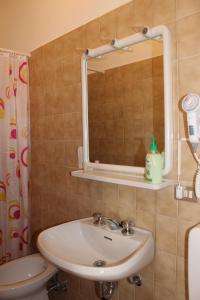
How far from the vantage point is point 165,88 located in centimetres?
116

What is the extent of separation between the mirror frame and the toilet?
0.77 meters

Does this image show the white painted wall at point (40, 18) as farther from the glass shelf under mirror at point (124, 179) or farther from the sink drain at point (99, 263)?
the sink drain at point (99, 263)

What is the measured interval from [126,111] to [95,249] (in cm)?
81

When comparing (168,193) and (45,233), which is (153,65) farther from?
(45,233)

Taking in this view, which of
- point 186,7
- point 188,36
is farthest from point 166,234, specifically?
point 186,7

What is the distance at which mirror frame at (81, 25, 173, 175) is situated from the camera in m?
1.16

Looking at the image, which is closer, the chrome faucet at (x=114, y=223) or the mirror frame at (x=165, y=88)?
the mirror frame at (x=165, y=88)

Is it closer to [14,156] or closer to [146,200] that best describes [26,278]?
[14,156]

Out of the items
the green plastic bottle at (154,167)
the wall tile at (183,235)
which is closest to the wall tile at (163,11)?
the green plastic bottle at (154,167)

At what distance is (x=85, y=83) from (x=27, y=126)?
887 millimetres

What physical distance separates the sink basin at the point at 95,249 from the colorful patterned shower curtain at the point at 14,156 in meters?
0.89

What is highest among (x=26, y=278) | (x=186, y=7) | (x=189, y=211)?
(x=186, y=7)

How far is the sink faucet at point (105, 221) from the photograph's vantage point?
1.39m

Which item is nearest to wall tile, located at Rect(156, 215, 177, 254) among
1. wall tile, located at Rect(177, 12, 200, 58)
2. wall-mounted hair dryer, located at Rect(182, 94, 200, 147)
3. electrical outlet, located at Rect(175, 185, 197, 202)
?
electrical outlet, located at Rect(175, 185, 197, 202)
